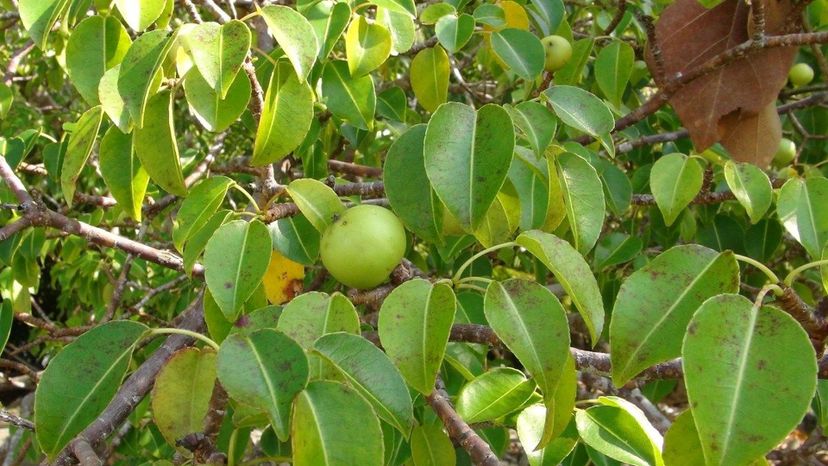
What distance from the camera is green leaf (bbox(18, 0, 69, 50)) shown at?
1.11 m

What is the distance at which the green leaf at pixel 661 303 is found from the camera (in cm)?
77

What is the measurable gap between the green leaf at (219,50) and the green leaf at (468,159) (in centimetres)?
27

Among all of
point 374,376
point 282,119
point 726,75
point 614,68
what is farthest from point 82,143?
point 726,75

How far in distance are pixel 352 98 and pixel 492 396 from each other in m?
0.63

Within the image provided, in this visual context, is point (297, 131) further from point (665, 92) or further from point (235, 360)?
point (665, 92)

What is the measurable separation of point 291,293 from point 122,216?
1154mm

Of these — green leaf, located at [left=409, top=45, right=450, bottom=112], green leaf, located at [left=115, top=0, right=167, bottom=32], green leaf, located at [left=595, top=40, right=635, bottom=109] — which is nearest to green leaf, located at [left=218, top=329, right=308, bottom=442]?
green leaf, located at [left=115, top=0, right=167, bottom=32]

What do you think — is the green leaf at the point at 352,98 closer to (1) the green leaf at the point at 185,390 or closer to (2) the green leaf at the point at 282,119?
(2) the green leaf at the point at 282,119

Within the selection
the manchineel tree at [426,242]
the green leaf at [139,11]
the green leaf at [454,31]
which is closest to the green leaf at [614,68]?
the manchineel tree at [426,242]

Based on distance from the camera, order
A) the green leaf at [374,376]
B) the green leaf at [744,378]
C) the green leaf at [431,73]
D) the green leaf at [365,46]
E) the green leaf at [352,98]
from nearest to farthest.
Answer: the green leaf at [744,378]
the green leaf at [374,376]
the green leaf at [365,46]
the green leaf at [352,98]
the green leaf at [431,73]

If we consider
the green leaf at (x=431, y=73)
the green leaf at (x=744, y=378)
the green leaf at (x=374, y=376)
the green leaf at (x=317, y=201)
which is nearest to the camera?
the green leaf at (x=744, y=378)

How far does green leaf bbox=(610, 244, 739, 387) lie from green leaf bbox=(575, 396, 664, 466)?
232 millimetres

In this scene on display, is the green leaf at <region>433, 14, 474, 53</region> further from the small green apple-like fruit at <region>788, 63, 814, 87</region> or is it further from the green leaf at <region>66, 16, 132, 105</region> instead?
the small green apple-like fruit at <region>788, 63, 814, 87</region>

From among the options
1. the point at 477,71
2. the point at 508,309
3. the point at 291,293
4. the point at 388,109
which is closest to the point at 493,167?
the point at 508,309
